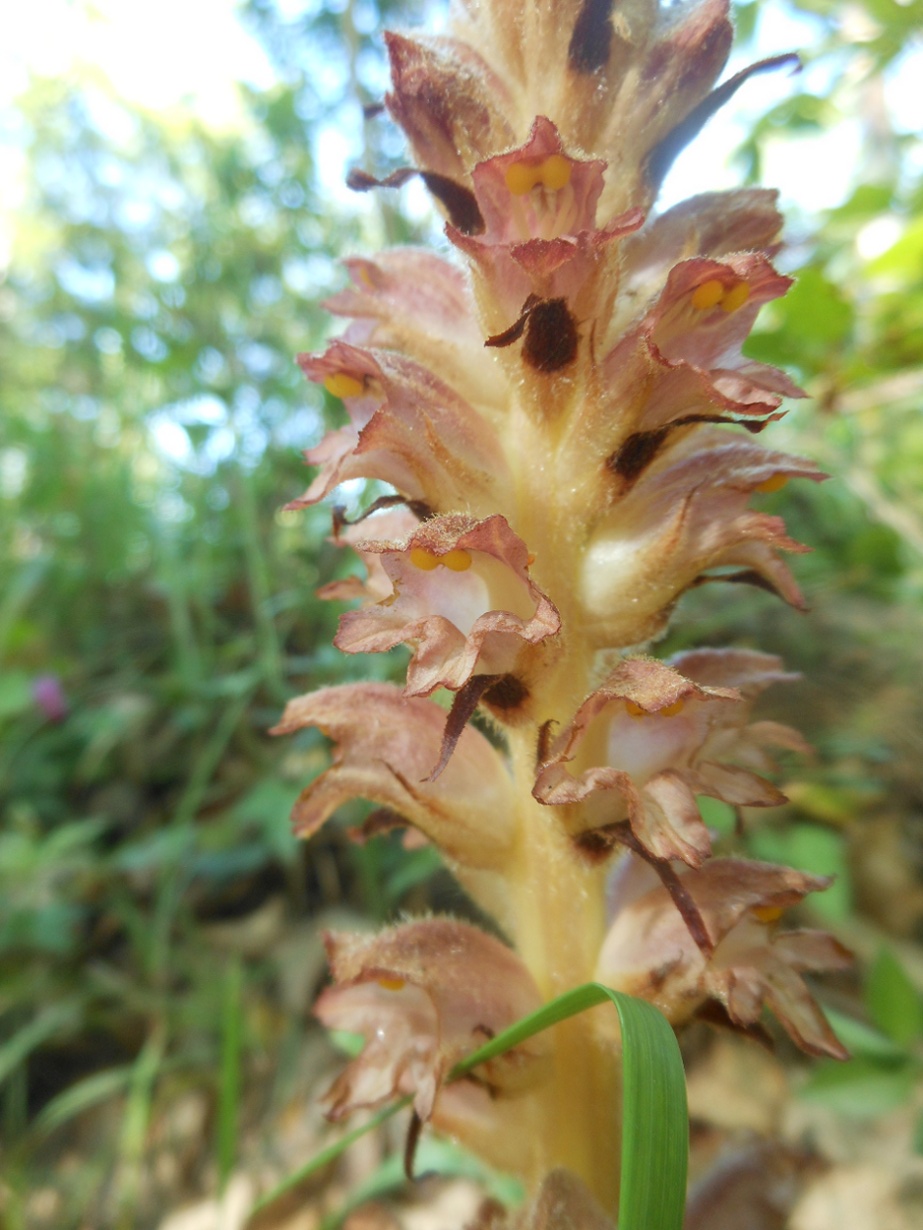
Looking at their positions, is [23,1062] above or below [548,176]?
below

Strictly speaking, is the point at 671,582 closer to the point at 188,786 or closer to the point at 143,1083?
the point at 143,1083

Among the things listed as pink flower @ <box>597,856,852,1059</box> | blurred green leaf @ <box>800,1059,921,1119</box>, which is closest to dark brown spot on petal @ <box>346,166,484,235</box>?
pink flower @ <box>597,856,852,1059</box>

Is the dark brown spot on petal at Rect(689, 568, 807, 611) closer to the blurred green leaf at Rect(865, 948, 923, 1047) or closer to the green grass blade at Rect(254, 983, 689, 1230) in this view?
the green grass blade at Rect(254, 983, 689, 1230)

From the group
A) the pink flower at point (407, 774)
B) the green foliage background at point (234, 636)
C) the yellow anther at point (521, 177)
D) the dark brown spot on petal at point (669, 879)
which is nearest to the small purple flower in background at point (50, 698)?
the green foliage background at point (234, 636)

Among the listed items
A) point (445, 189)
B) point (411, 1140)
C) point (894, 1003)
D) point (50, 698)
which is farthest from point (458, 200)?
point (50, 698)

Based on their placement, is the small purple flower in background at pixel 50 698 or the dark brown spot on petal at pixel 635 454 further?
the small purple flower in background at pixel 50 698

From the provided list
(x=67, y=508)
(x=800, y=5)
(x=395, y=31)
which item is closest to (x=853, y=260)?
(x=800, y=5)

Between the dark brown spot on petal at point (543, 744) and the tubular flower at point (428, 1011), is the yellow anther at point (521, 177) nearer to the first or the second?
the dark brown spot on petal at point (543, 744)
